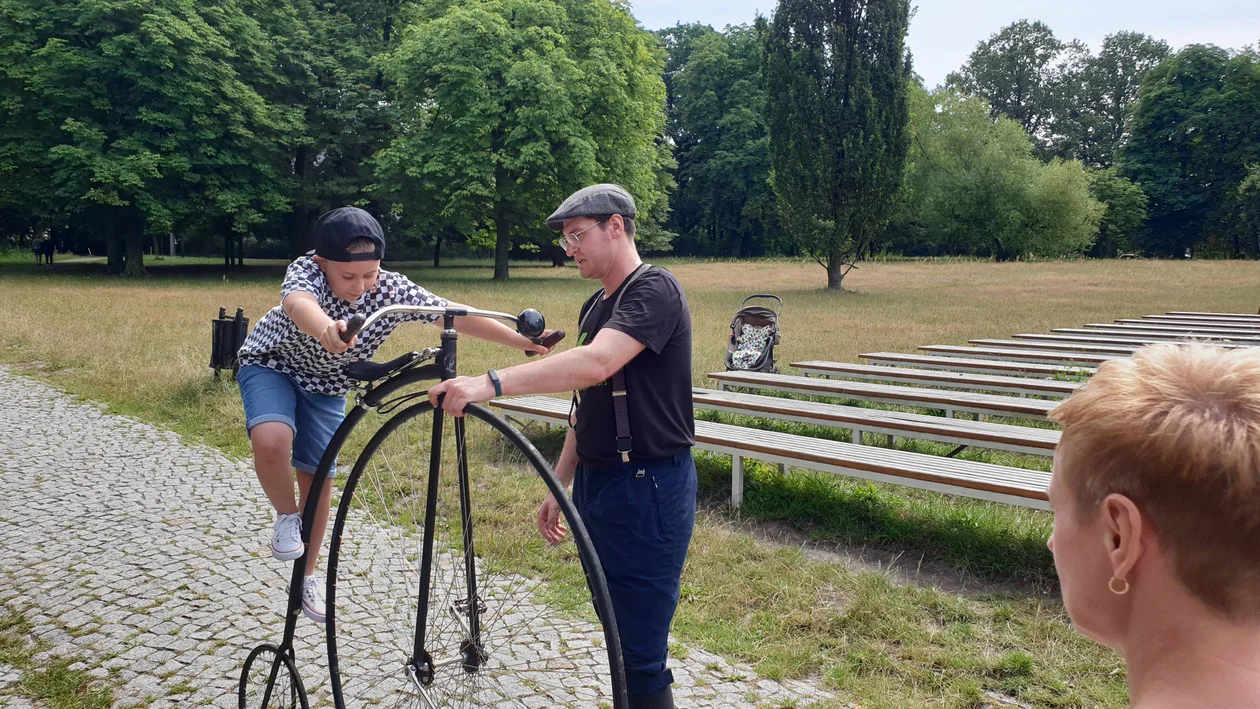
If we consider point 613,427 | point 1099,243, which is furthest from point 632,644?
point 1099,243

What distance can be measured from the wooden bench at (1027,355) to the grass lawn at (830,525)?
216 cm

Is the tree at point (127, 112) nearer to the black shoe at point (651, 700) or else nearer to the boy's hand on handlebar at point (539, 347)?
the boy's hand on handlebar at point (539, 347)

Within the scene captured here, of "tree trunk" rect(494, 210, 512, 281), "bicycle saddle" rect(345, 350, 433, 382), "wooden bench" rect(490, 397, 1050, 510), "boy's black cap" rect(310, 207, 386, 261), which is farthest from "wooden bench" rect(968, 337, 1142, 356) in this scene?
"tree trunk" rect(494, 210, 512, 281)

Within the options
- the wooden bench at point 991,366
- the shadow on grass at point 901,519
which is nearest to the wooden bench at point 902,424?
the shadow on grass at point 901,519

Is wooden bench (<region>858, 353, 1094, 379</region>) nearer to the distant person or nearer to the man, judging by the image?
the man

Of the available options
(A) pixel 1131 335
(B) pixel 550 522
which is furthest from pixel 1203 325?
(B) pixel 550 522

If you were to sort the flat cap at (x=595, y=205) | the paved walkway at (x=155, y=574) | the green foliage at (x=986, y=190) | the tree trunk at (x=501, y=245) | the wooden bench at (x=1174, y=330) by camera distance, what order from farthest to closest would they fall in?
the green foliage at (x=986, y=190), the tree trunk at (x=501, y=245), the wooden bench at (x=1174, y=330), the paved walkway at (x=155, y=574), the flat cap at (x=595, y=205)

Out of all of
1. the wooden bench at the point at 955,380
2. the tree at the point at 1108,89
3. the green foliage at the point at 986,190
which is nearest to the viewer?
the wooden bench at the point at 955,380

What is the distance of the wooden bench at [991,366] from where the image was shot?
396 inches

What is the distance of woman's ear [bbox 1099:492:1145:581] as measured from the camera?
1.10m

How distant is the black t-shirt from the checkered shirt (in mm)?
902

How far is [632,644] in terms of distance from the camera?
9.10ft

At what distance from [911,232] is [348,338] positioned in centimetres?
6651

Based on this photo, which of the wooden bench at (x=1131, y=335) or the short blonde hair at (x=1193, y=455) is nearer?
the short blonde hair at (x=1193, y=455)
